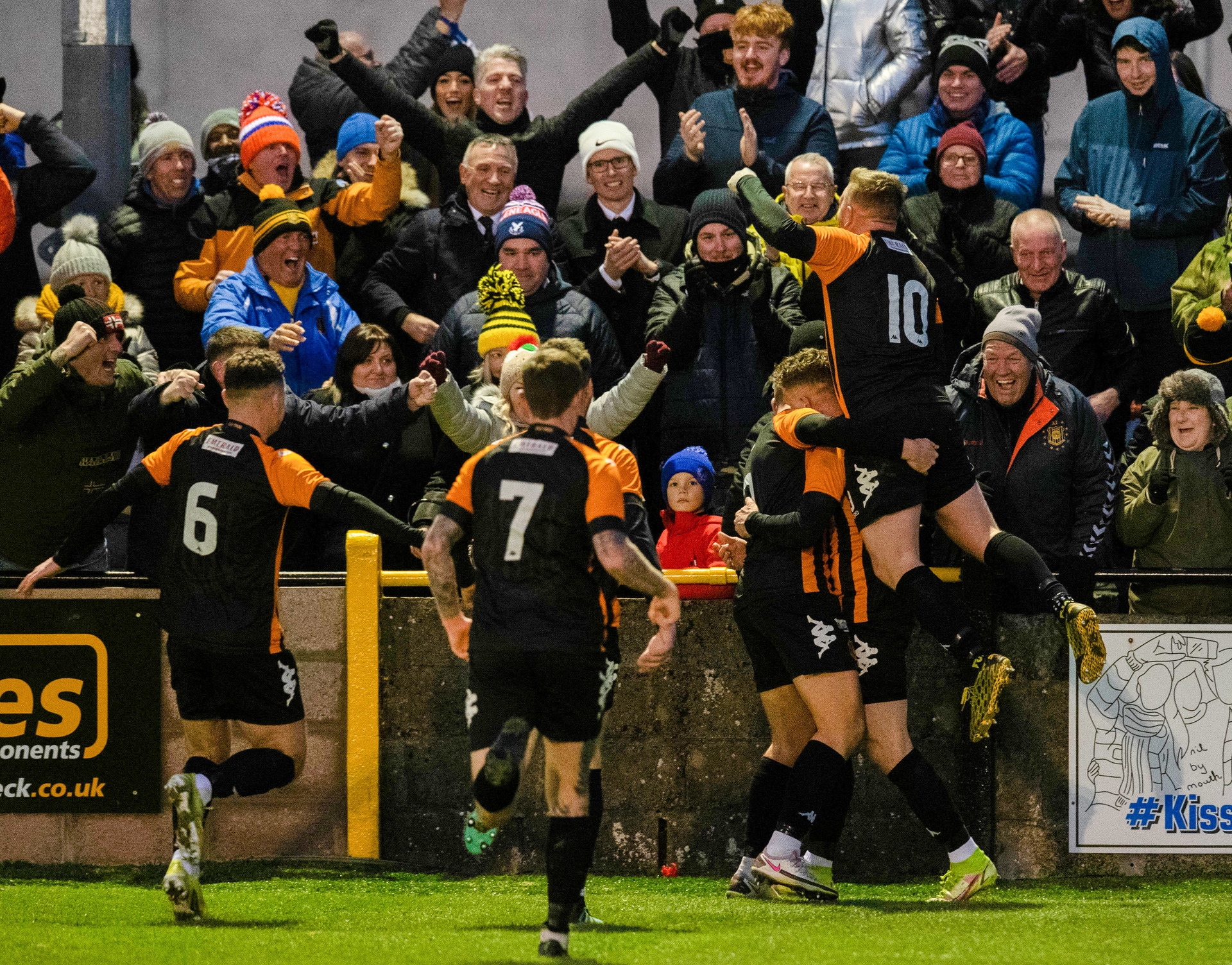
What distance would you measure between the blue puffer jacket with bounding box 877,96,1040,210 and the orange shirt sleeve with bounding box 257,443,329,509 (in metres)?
4.16

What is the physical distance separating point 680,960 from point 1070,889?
2.45 metres

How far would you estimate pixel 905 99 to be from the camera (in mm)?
9648

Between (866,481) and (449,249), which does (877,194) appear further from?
(449,249)

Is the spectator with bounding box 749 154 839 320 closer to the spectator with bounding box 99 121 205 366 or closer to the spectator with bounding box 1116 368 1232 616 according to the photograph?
the spectator with bounding box 1116 368 1232 616

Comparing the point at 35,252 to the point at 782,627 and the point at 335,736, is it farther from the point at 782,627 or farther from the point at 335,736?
the point at 782,627

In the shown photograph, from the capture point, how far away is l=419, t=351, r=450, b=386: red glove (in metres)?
7.18

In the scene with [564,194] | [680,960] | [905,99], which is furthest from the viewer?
[564,194]

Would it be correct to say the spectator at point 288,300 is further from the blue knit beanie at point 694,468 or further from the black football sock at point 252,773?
the black football sock at point 252,773

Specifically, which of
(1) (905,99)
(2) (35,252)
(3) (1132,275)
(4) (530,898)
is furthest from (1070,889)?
(2) (35,252)

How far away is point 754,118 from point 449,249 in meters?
1.85

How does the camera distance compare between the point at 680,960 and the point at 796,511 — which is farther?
the point at 796,511

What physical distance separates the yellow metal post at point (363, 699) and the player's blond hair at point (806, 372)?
192 cm

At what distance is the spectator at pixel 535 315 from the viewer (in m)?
8.36

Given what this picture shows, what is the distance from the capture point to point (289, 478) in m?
6.41
